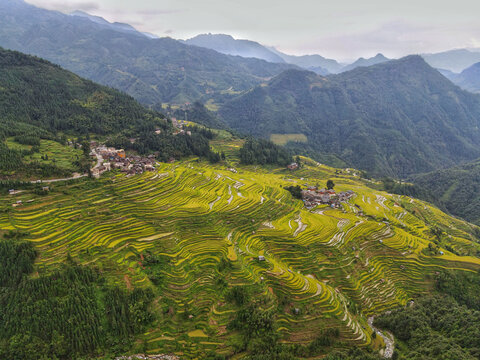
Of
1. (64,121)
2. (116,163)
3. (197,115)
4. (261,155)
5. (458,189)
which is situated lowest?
(458,189)

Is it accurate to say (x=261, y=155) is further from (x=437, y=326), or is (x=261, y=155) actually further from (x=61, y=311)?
(x=61, y=311)

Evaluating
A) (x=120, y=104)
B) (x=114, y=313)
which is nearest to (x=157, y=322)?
(x=114, y=313)

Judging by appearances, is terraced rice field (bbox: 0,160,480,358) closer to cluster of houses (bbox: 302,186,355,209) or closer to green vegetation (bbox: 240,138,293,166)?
cluster of houses (bbox: 302,186,355,209)

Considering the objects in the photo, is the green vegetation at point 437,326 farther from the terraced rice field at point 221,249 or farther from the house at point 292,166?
the house at point 292,166

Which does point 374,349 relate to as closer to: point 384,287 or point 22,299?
point 384,287

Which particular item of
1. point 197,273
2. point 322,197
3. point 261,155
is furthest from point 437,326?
point 261,155

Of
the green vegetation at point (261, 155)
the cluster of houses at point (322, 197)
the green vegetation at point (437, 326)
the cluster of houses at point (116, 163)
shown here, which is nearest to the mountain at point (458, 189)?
the cluster of houses at point (322, 197)
